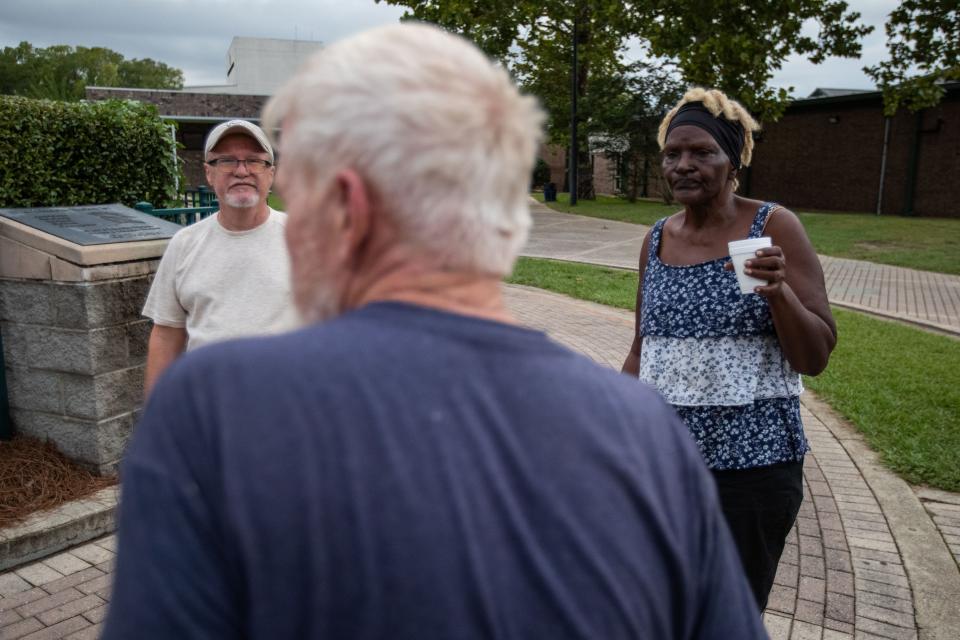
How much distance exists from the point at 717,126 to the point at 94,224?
354cm

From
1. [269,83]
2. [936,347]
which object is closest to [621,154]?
[936,347]

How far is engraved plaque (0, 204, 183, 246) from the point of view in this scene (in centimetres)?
419

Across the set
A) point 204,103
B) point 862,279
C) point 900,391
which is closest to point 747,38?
point 862,279

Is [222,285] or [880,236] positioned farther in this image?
[880,236]

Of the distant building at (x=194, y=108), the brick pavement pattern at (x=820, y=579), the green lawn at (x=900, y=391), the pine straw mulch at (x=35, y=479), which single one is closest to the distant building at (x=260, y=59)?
the distant building at (x=194, y=108)

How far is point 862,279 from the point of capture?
1352 centimetres

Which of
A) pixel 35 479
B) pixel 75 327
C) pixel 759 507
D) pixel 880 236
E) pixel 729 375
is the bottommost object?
pixel 35 479

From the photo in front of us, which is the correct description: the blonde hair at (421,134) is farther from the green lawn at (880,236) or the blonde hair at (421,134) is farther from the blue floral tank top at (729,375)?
the green lawn at (880,236)

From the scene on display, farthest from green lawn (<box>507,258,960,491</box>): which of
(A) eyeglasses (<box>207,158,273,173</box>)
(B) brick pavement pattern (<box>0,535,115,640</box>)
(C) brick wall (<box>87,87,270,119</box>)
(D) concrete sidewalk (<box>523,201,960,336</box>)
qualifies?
(C) brick wall (<box>87,87,270,119</box>)

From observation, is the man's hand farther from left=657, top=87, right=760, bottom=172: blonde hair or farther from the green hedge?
the green hedge

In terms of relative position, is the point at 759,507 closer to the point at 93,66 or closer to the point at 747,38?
the point at 747,38

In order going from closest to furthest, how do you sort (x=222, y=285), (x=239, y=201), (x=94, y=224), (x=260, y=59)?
(x=222, y=285) → (x=239, y=201) → (x=94, y=224) → (x=260, y=59)

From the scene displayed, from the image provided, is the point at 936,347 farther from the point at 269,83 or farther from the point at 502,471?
the point at 269,83

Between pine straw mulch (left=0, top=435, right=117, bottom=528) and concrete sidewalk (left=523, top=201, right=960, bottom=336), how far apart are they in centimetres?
942
